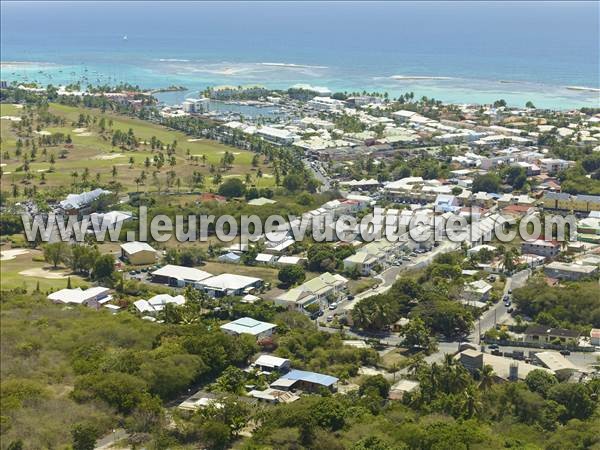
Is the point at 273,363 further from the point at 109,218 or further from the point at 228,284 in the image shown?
the point at 109,218

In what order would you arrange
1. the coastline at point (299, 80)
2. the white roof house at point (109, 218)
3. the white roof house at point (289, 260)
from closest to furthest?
the white roof house at point (289, 260) → the white roof house at point (109, 218) → the coastline at point (299, 80)

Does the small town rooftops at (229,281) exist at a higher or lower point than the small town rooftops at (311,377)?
higher

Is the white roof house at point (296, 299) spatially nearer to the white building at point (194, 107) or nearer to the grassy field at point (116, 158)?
the grassy field at point (116, 158)

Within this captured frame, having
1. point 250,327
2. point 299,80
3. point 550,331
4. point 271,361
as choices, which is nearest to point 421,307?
point 550,331

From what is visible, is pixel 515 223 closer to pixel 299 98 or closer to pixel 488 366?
pixel 488 366

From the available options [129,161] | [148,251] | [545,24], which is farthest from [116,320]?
[545,24]

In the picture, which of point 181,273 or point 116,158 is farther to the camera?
point 116,158

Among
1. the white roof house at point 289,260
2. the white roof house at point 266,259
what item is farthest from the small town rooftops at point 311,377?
the white roof house at point 266,259
